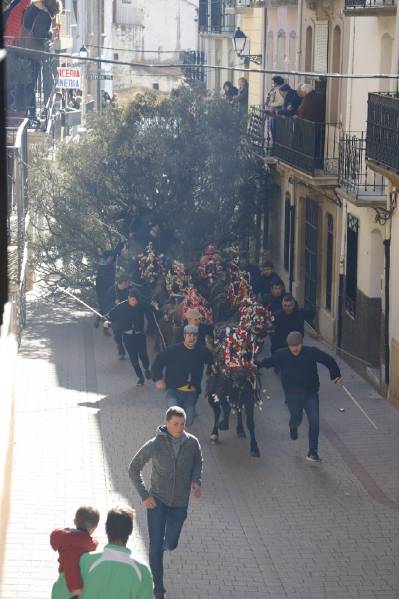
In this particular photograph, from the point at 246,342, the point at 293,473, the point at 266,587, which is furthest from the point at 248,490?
the point at 266,587

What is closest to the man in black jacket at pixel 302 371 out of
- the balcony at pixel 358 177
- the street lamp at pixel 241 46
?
the balcony at pixel 358 177

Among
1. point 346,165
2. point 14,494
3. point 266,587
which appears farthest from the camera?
point 346,165

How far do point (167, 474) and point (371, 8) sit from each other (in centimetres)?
1115

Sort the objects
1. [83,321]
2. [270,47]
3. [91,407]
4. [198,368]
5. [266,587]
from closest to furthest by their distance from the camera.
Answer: [266,587] < [198,368] < [91,407] < [83,321] < [270,47]

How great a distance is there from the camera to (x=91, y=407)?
18.2 meters

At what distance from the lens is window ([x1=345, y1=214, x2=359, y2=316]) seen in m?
22.2

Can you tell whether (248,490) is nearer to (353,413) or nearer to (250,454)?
(250,454)

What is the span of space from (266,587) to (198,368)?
12.5 feet

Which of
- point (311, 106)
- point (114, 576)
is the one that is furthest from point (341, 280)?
point (114, 576)

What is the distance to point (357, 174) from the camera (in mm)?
20969

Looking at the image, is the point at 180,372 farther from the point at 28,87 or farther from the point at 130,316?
the point at 28,87

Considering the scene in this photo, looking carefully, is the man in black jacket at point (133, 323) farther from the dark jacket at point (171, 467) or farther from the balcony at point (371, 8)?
the dark jacket at point (171, 467)

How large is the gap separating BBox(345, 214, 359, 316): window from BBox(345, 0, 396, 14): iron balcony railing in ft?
11.3

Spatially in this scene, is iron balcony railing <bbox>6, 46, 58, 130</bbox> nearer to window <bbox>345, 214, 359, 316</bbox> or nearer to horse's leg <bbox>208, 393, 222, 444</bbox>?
window <bbox>345, 214, 359, 316</bbox>
